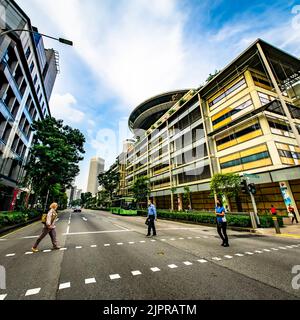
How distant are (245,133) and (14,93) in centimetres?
3156

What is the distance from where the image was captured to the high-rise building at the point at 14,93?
18906mm

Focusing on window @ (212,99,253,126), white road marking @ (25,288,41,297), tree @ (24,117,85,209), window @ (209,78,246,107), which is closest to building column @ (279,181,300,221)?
window @ (212,99,253,126)

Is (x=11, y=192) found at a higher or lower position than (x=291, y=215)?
higher

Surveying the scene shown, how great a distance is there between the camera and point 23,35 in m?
21.8

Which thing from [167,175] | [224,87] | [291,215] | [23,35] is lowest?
[291,215]

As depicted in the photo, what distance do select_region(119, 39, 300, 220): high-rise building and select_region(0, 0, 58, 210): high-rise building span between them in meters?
26.3

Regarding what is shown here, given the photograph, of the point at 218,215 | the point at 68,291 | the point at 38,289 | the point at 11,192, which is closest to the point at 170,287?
the point at 68,291

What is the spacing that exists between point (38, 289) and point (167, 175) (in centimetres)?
3169

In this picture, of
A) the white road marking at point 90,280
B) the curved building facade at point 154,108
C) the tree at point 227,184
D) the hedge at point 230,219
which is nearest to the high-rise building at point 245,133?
the tree at point 227,184

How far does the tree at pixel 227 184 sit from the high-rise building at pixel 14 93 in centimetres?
2445

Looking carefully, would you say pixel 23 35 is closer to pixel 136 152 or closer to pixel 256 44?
pixel 256 44

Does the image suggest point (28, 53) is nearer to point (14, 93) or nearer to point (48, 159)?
point (14, 93)
